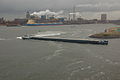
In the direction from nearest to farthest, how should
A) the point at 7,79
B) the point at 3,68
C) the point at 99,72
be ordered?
1. the point at 7,79
2. the point at 99,72
3. the point at 3,68

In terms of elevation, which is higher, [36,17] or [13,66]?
[36,17]

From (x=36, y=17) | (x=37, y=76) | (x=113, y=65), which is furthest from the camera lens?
(x=36, y=17)

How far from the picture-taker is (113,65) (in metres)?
8.62

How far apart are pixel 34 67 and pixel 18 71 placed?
3.32ft

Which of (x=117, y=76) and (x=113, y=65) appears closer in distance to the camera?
(x=117, y=76)

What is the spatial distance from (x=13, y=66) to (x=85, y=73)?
4.11 m

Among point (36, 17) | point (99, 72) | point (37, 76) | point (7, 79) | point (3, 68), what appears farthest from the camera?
point (36, 17)

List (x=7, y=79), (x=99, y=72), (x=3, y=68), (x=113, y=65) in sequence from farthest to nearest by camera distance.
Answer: (x=113, y=65) < (x=3, y=68) < (x=99, y=72) < (x=7, y=79)

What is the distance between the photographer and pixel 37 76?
695 cm

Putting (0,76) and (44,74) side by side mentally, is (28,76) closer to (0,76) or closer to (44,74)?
(44,74)

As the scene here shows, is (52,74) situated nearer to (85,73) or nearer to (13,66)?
(85,73)

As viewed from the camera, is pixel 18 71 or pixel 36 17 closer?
pixel 18 71

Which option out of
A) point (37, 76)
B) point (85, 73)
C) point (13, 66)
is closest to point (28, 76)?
point (37, 76)

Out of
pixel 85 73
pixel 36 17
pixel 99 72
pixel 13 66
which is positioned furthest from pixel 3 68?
pixel 36 17
